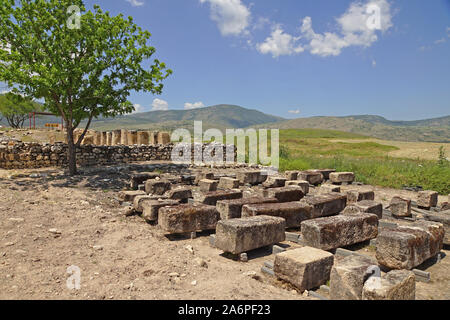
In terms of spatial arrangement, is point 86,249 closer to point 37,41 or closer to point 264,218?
point 264,218

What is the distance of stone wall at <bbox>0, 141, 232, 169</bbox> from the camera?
13938 mm

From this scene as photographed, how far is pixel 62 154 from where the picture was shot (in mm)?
15273

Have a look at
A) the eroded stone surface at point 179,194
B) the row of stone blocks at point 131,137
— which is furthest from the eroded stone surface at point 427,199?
the row of stone blocks at point 131,137

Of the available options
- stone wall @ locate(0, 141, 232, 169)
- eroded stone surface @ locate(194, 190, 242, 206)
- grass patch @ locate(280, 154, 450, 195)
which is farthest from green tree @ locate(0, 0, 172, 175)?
grass patch @ locate(280, 154, 450, 195)

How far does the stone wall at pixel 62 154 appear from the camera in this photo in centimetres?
1394

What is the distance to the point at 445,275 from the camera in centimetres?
549

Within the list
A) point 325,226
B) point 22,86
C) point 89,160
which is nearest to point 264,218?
point 325,226

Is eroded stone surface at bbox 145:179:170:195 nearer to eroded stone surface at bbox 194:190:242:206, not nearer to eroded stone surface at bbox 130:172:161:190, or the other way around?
eroded stone surface at bbox 130:172:161:190

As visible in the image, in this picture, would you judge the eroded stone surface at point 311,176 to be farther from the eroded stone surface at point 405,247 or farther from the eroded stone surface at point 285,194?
the eroded stone surface at point 405,247

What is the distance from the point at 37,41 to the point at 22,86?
189cm

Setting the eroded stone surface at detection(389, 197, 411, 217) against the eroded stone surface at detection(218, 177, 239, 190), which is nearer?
the eroded stone surface at detection(389, 197, 411, 217)

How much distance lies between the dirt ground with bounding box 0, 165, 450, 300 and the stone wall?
19.7ft

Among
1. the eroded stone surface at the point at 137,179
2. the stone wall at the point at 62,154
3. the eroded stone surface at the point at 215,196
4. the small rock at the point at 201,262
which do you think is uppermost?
the stone wall at the point at 62,154

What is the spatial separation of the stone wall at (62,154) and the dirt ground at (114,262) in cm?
600
